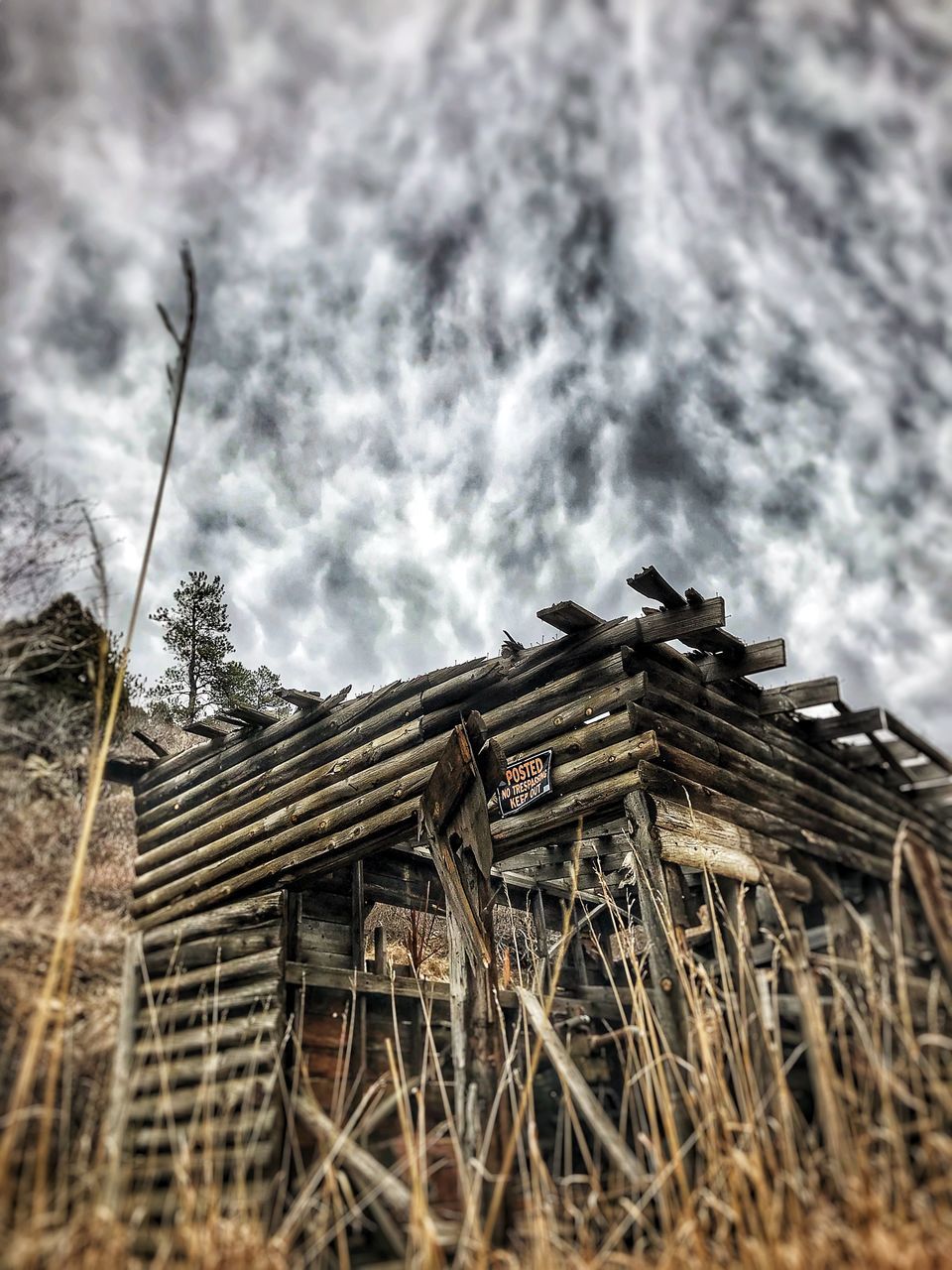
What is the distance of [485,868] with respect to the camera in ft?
16.9

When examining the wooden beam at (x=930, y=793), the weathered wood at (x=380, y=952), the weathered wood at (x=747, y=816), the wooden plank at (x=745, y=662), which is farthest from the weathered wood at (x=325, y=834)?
the wooden beam at (x=930, y=793)

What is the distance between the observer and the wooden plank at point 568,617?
7.09m

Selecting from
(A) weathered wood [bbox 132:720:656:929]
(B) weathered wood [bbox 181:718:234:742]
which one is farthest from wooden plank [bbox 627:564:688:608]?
(B) weathered wood [bbox 181:718:234:742]

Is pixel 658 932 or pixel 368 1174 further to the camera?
pixel 658 932

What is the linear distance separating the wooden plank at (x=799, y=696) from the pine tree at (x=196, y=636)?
1627cm

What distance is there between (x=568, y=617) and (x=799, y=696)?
125 inches

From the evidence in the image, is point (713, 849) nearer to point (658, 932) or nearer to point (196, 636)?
point (658, 932)

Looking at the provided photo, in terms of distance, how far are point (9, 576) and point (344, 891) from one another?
202 inches

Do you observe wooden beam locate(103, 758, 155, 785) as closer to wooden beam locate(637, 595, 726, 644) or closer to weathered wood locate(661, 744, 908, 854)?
wooden beam locate(637, 595, 726, 644)

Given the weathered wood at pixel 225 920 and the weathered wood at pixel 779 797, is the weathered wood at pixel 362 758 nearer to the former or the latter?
the weathered wood at pixel 779 797

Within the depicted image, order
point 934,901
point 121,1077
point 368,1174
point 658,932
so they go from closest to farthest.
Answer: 1. point 121,1077
2. point 368,1174
3. point 934,901
4. point 658,932

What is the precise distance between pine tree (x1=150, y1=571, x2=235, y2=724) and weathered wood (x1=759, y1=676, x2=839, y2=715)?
16277 millimetres

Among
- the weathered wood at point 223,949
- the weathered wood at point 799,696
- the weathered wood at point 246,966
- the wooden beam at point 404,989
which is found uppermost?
the weathered wood at point 799,696

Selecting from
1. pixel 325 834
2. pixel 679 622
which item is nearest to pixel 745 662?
pixel 679 622
